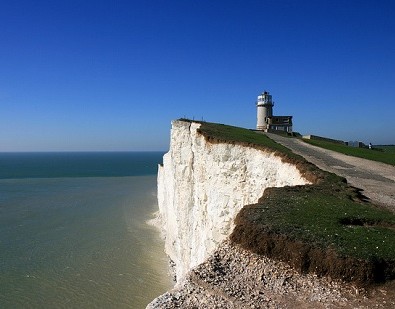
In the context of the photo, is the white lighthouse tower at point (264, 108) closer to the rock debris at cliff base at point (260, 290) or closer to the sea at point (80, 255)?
the sea at point (80, 255)

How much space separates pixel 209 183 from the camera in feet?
63.0

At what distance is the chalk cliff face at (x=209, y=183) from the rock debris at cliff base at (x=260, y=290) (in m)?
6.93

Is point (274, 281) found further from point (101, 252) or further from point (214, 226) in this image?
point (101, 252)

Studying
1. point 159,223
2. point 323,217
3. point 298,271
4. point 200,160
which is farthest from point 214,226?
point 159,223

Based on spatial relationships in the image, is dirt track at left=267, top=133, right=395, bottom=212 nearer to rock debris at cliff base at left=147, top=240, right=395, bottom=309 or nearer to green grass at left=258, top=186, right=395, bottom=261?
green grass at left=258, top=186, right=395, bottom=261

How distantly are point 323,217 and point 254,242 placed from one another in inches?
81.5

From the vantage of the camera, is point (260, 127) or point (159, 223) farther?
point (260, 127)

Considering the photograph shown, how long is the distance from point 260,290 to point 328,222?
260cm

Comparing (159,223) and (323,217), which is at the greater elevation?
(323,217)

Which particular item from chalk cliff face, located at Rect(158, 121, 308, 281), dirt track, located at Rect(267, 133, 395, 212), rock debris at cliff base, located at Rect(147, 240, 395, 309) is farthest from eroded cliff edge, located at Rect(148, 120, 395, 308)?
chalk cliff face, located at Rect(158, 121, 308, 281)

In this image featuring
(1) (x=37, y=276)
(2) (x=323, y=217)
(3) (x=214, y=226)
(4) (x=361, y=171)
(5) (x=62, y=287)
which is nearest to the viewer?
(2) (x=323, y=217)

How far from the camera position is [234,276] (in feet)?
19.1

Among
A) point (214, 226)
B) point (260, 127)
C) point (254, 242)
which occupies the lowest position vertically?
point (214, 226)

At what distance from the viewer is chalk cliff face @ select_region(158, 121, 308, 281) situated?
1567 cm
